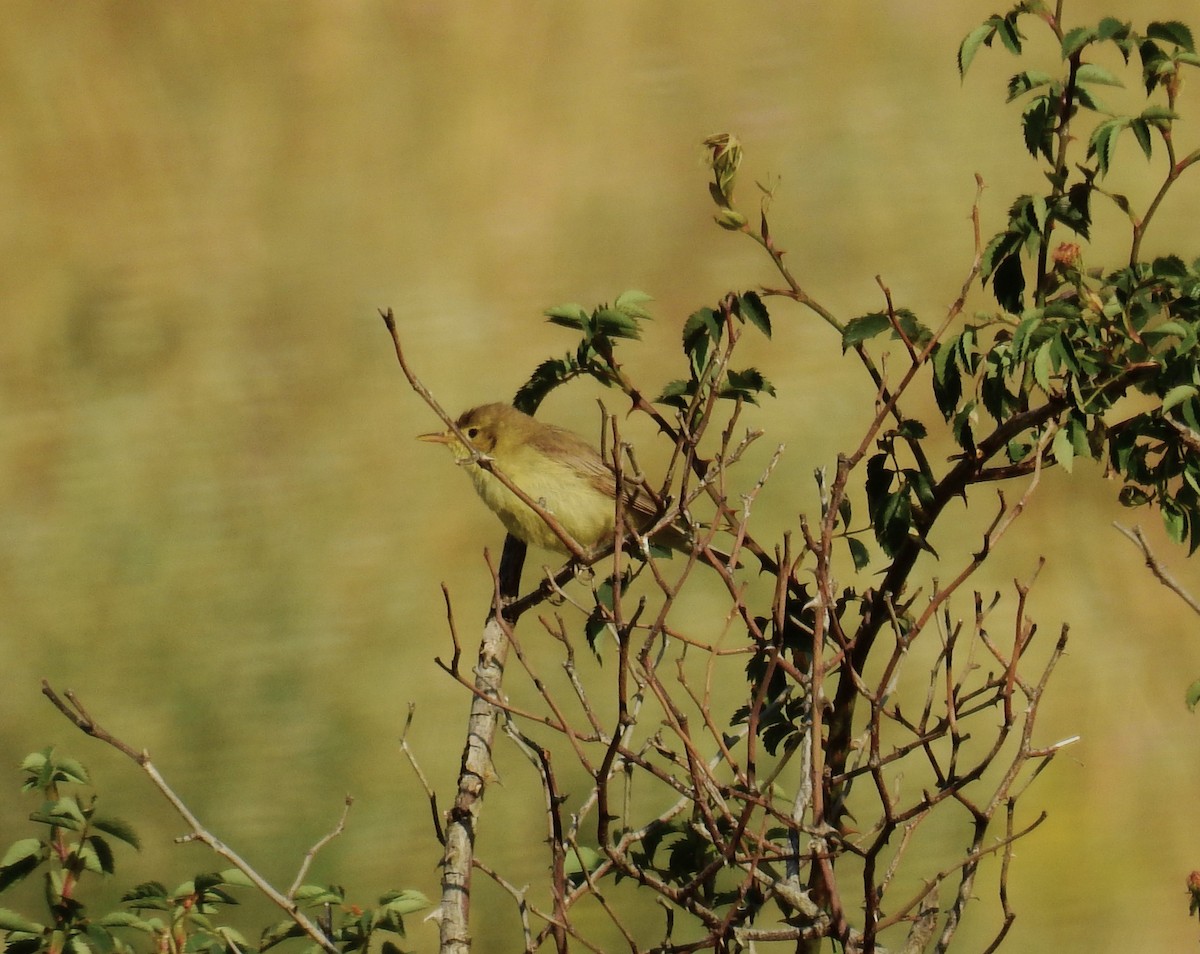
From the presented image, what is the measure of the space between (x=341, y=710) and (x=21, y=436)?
115 cm

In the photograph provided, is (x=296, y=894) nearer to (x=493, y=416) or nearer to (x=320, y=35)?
(x=493, y=416)

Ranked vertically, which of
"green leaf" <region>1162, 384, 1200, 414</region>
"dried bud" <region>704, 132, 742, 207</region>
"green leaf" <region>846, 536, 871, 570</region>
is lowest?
"green leaf" <region>1162, 384, 1200, 414</region>

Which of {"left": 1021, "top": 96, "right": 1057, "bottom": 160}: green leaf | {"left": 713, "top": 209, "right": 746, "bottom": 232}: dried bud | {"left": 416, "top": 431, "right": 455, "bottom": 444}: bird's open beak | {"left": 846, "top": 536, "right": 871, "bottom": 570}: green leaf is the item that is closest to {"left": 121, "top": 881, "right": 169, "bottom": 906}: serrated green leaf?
{"left": 846, "top": 536, "right": 871, "bottom": 570}: green leaf

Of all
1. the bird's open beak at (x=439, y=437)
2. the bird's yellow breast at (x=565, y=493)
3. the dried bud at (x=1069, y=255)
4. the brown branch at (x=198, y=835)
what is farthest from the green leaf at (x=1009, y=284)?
the bird's yellow breast at (x=565, y=493)

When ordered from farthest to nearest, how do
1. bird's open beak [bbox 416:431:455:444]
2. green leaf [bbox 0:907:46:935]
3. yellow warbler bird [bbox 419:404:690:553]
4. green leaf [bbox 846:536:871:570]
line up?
yellow warbler bird [bbox 419:404:690:553], bird's open beak [bbox 416:431:455:444], green leaf [bbox 846:536:871:570], green leaf [bbox 0:907:46:935]

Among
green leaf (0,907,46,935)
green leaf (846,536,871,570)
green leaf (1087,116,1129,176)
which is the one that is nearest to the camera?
green leaf (1087,116,1129,176)

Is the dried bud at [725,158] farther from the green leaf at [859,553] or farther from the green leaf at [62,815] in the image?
the green leaf at [62,815]

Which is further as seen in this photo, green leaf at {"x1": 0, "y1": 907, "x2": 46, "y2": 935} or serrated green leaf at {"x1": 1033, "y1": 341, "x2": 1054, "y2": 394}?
green leaf at {"x1": 0, "y1": 907, "x2": 46, "y2": 935}

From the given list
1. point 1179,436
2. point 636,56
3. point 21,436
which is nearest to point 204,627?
point 21,436

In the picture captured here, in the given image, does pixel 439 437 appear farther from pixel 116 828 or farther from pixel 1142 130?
pixel 1142 130

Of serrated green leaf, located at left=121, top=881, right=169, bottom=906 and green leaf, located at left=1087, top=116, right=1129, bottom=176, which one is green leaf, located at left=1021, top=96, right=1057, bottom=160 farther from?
serrated green leaf, located at left=121, top=881, right=169, bottom=906

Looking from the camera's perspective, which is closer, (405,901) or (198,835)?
(198,835)

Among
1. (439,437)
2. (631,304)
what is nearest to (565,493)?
(439,437)

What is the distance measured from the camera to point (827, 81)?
401 centimetres
